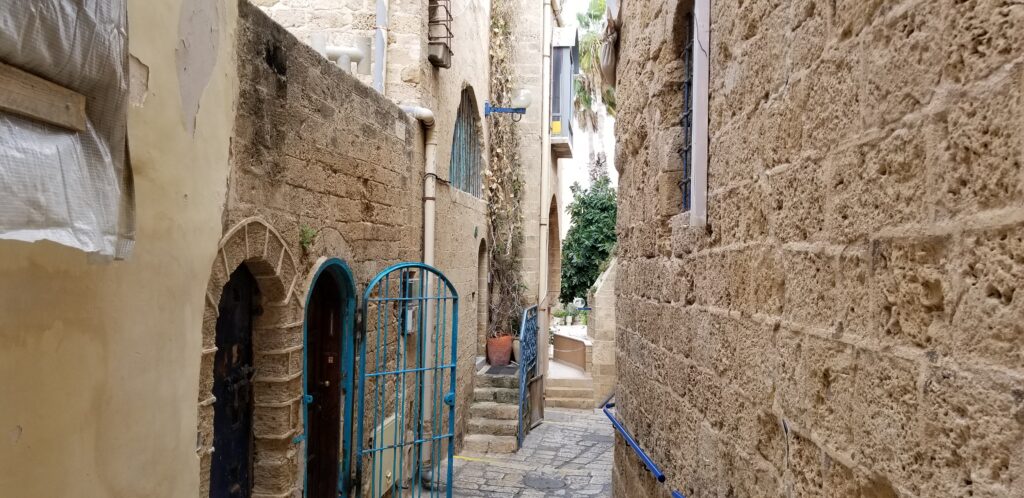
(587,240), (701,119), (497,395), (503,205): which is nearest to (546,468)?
(497,395)

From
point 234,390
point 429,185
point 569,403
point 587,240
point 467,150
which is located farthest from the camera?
point 587,240

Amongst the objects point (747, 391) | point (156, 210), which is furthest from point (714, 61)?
point (156, 210)

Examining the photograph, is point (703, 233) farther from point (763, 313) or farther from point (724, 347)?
point (763, 313)

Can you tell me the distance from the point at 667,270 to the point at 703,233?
63 centimetres

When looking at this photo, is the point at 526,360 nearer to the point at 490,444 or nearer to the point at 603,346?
the point at 490,444

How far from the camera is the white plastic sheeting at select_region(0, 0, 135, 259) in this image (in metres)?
1.82

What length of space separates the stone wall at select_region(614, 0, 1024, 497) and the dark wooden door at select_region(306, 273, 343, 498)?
2.97 m

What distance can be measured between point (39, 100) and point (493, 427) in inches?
325

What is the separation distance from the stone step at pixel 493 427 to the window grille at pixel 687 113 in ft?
22.2

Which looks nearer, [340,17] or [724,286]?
[724,286]

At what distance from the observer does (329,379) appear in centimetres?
537

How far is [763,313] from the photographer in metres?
2.22

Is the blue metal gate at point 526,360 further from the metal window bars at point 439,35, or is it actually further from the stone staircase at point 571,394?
the metal window bars at point 439,35

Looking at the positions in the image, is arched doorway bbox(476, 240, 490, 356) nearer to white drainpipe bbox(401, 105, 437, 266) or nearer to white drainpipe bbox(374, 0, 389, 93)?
white drainpipe bbox(401, 105, 437, 266)
